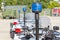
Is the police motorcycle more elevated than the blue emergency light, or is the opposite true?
the blue emergency light

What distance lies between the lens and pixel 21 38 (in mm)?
12320

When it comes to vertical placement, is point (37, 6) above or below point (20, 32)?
above

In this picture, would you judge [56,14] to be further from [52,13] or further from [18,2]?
[18,2]

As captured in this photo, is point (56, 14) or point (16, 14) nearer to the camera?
point (16, 14)

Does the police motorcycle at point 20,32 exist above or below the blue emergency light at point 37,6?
below

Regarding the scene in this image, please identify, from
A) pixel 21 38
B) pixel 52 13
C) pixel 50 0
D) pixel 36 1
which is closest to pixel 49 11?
pixel 52 13

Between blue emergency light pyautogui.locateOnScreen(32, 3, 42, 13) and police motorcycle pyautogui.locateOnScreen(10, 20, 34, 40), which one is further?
police motorcycle pyautogui.locateOnScreen(10, 20, 34, 40)

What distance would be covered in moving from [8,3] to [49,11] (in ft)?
42.3

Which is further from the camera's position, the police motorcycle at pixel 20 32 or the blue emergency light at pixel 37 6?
the police motorcycle at pixel 20 32

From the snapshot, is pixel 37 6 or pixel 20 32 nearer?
pixel 37 6

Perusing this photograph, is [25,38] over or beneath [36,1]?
beneath

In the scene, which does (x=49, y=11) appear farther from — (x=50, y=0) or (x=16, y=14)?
(x=50, y=0)

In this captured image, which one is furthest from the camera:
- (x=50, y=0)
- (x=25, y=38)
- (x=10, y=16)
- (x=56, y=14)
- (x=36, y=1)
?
(x=50, y=0)

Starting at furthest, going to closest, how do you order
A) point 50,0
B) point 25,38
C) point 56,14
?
1. point 50,0
2. point 56,14
3. point 25,38
